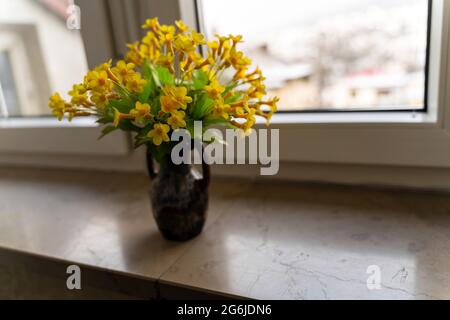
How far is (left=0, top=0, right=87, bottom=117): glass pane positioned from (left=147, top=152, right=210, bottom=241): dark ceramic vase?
1.64 feet

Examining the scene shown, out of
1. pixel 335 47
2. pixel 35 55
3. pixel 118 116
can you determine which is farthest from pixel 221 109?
pixel 35 55

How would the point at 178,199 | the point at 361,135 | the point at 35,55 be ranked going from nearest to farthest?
the point at 178,199 → the point at 361,135 → the point at 35,55

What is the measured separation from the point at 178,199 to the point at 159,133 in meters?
0.14

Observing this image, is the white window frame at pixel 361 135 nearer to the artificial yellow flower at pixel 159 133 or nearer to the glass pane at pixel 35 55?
the glass pane at pixel 35 55

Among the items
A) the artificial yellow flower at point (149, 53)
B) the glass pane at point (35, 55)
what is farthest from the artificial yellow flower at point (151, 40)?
the glass pane at point (35, 55)

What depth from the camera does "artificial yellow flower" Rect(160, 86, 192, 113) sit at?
532 mm

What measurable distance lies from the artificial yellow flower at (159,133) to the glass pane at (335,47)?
412 millimetres

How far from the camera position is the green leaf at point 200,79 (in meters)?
0.58

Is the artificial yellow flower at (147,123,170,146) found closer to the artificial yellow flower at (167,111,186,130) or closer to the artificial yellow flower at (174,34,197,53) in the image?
the artificial yellow flower at (167,111,186,130)

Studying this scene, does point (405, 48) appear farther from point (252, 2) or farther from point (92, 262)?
point (92, 262)

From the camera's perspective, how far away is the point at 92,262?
646mm

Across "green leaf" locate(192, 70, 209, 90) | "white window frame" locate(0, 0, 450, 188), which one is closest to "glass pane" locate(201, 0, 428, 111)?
"white window frame" locate(0, 0, 450, 188)

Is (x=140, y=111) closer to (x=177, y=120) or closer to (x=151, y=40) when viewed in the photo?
(x=177, y=120)

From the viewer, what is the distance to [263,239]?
0.67m
